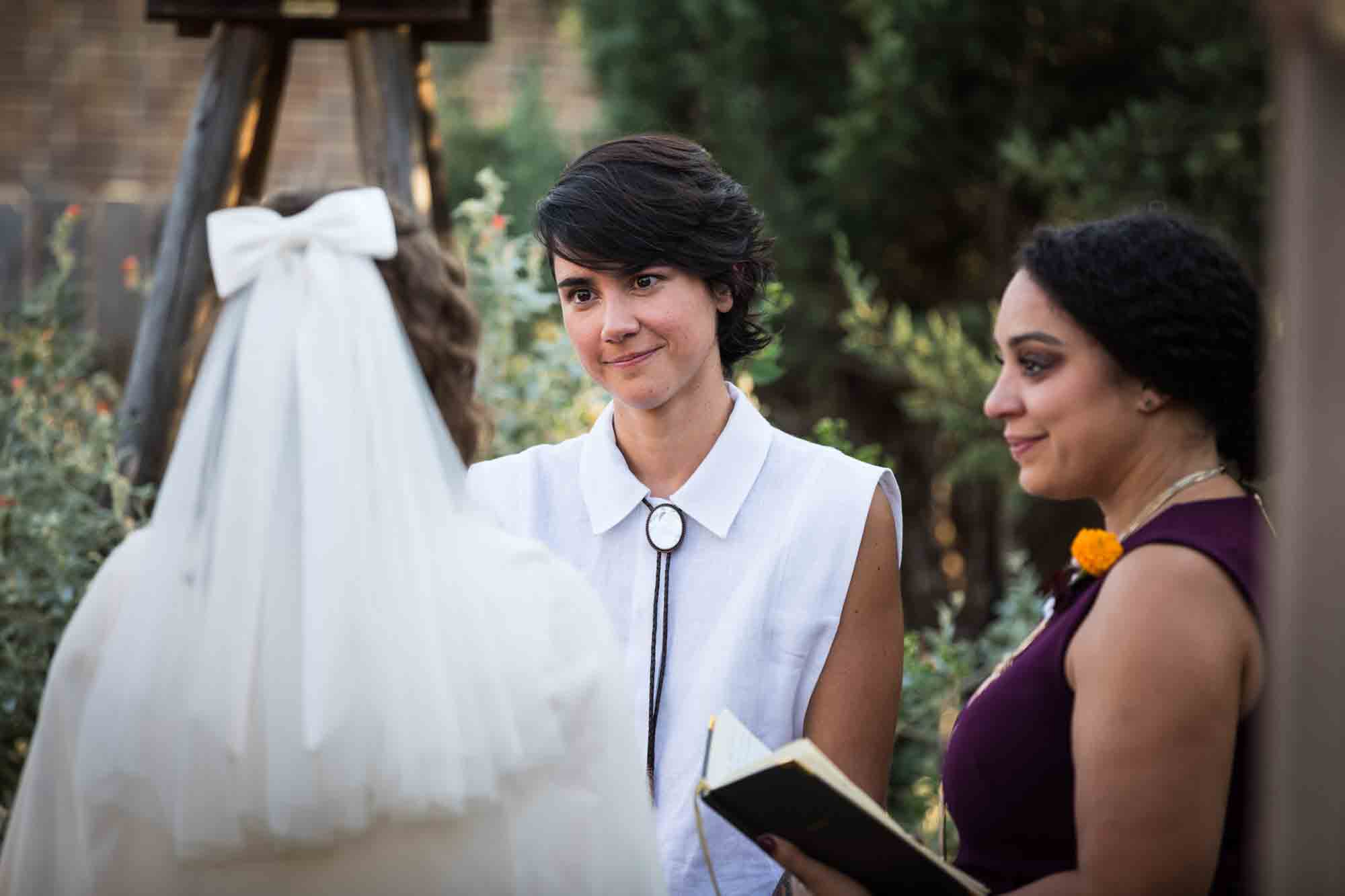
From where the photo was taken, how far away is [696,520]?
250cm

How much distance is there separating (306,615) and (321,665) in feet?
0.20

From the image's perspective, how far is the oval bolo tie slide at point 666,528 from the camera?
2492 mm

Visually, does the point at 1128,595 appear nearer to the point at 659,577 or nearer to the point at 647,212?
the point at 659,577

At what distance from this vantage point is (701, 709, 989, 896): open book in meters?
1.72

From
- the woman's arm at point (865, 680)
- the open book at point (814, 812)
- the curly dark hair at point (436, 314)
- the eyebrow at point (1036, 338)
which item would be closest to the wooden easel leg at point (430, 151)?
the woman's arm at point (865, 680)

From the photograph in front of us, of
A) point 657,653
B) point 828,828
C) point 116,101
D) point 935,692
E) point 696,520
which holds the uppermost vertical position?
point 116,101

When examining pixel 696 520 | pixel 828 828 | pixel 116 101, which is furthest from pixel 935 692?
pixel 116 101

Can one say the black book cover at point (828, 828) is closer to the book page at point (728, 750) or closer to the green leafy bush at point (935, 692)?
the book page at point (728, 750)

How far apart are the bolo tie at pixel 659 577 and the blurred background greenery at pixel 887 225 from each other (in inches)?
36.4

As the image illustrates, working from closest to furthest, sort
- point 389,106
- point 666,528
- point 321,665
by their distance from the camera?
1. point 321,665
2. point 666,528
3. point 389,106

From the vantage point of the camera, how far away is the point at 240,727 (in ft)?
4.91

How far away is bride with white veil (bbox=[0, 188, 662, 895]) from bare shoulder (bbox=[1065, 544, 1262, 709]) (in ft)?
2.07

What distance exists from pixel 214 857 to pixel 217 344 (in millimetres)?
613

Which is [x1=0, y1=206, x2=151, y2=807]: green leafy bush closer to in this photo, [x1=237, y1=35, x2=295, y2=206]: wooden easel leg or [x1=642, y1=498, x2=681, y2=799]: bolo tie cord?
[x1=237, y1=35, x2=295, y2=206]: wooden easel leg
